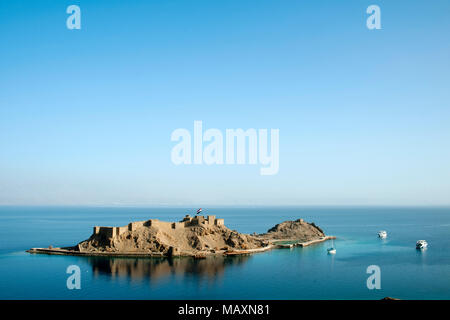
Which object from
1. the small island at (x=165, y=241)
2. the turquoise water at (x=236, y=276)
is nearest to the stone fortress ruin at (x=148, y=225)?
the small island at (x=165, y=241)

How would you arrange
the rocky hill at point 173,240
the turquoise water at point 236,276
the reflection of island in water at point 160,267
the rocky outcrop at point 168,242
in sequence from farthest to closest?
the rocky hill at point 173,240 → the rocky outcrop at point 168,242 → the reflection of island in water at point 160,267 → the turquoise water at point 236,276

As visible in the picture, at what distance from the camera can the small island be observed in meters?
82.3

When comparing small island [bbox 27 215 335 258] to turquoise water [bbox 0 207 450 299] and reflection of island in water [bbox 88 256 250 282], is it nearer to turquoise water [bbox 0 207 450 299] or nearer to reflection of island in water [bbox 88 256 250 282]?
reflection of island in water [bbox 88 256 250 282]

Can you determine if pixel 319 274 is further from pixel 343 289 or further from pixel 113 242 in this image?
pixel 113 242

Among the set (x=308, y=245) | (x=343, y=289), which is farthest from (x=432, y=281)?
(x=308, y=245)

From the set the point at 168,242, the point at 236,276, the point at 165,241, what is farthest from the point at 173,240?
the point at 236,276

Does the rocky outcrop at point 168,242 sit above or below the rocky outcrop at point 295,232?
above

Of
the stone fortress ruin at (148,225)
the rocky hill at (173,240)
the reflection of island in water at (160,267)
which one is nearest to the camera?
the reflection of island in water at (160,267)

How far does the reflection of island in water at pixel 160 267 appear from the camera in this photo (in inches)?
2477

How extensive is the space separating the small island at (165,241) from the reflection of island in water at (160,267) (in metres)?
3.59

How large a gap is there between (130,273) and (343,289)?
1367 inches

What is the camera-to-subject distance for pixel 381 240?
396 ft

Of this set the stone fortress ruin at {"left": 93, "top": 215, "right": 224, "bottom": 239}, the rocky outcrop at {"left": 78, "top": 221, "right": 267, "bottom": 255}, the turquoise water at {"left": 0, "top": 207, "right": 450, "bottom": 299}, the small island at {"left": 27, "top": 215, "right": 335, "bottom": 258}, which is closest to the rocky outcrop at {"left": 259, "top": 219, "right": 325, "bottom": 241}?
the small island at {"left": 27, "top": 215, "right": 335, "bottom": 258}

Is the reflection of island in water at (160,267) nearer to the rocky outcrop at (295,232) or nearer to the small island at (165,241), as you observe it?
the small island at (165,241)
